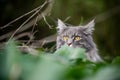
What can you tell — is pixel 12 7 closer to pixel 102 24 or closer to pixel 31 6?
pixel 31 6

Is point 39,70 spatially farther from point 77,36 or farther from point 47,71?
point 77,36

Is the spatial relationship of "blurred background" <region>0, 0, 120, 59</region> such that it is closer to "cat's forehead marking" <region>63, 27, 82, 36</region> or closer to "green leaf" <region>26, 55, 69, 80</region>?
"cat's forehead marking" <region>63, 27, 82, 36</region>

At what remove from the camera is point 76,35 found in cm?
713

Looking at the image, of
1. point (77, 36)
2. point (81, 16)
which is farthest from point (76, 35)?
point (81, 16)

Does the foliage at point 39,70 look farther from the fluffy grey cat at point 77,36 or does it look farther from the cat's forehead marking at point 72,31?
the cat's forehead marking at point 72,31

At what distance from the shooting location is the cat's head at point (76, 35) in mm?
6875

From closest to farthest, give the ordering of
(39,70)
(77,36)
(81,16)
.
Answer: (39,70), (77,36), (81,16)

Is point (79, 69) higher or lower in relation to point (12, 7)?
lower

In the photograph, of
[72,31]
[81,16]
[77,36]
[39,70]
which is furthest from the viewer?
[81,16]

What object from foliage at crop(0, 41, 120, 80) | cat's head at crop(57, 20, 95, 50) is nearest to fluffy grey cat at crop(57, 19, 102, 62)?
cat's head at crop(57, 20, 95, 50)

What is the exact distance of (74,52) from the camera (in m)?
1.94

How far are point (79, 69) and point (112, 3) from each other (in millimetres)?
10500

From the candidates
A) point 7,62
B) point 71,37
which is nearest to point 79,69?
point 7,62

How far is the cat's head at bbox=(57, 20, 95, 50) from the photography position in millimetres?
6875
